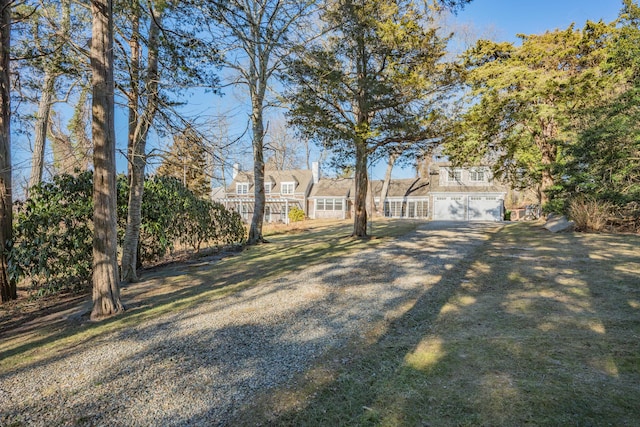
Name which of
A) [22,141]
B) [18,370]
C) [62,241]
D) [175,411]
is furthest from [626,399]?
[22,141]

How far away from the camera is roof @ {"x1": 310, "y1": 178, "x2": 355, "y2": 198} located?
34.1 metres

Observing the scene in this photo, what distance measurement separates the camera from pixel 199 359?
3.34m

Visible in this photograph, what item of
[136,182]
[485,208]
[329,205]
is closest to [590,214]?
[136,182]

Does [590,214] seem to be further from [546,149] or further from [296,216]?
[296,216]

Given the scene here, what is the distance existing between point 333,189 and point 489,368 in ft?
106

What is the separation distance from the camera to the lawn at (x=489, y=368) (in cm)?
234

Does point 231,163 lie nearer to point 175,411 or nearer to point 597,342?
point 175,411

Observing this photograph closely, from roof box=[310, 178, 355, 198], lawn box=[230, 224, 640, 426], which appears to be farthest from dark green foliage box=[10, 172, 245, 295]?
roof box=[310, 178, 355, 198]

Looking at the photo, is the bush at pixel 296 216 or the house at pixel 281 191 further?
the house at pixel 281 191

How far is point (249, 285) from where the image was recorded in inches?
253

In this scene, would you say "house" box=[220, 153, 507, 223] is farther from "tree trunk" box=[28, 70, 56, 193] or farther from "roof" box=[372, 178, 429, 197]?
"tree trunk" box=[28, 70, 56, 193]

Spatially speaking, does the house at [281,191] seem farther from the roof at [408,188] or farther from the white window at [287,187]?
the roof at [408,188]

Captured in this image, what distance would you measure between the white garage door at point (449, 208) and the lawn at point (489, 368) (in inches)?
908

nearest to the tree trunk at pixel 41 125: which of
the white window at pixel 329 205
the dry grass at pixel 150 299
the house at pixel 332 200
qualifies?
the dry grass at pixel 150 299
